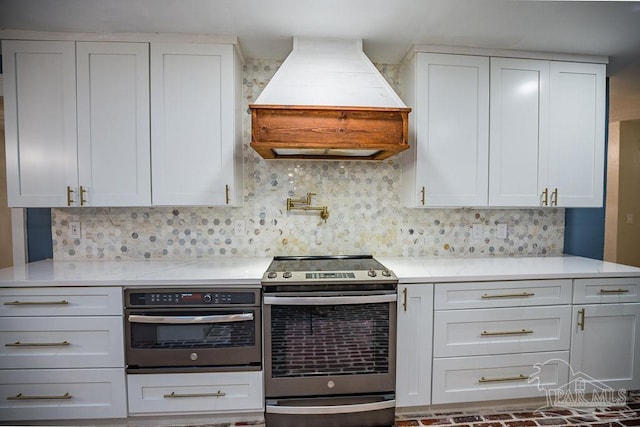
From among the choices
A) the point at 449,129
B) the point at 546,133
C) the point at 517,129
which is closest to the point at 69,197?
the point at 449,129

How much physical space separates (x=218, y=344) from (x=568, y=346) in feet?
6.95

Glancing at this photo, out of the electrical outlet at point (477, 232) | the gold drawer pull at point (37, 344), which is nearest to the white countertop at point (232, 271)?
the electrical outlet at point (477, 232)

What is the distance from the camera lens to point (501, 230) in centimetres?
240

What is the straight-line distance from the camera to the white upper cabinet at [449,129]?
1.99 metres

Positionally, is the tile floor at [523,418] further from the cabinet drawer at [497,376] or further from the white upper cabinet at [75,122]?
the white upper cabinet at [75,122]

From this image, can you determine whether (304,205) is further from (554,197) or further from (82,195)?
(554,197)

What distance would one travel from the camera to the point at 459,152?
2027 millimetres

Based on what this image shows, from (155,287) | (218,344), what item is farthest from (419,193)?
(155,287)

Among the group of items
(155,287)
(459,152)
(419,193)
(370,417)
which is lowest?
(370,417)

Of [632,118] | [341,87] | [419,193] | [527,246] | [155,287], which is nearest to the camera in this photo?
[155,287]

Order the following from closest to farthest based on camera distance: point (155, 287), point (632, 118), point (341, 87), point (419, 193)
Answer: point (155, 287), point (341, 87), point (419, 193), point (632, 118)

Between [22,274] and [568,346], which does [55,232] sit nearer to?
[22,274]

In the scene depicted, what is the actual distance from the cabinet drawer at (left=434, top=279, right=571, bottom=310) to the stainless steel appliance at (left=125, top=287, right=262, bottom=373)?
1.10 m

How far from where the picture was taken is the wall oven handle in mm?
1626
